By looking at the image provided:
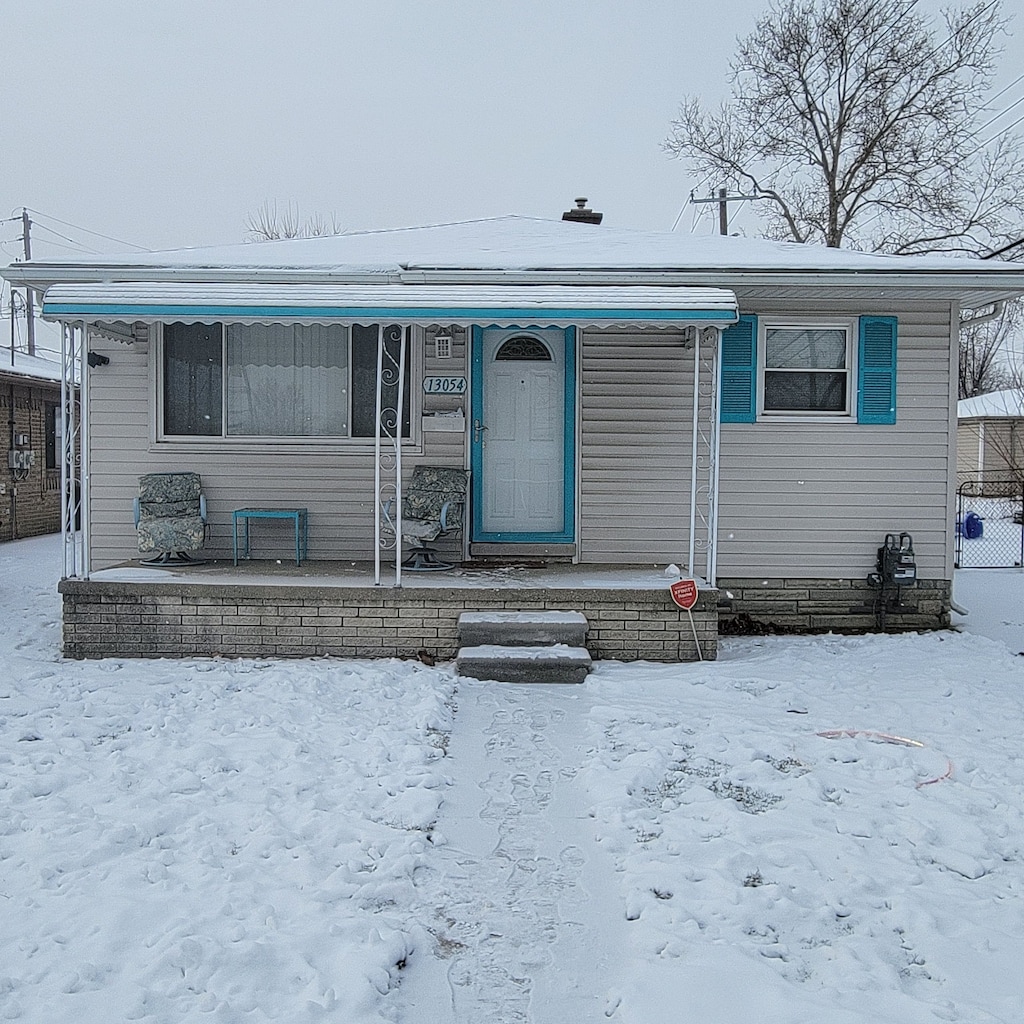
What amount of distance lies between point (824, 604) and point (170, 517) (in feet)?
17.8

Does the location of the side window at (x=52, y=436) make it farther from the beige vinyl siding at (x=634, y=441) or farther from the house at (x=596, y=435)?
the beige vinyl siding at (x=634, y=441)

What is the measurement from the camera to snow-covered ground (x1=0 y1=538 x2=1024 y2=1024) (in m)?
2.68

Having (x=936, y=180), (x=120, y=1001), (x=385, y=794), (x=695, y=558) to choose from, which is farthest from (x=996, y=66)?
(x=120, y=1001)

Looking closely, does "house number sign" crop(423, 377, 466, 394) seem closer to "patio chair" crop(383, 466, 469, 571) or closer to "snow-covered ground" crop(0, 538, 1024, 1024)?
"patio chair" crop(383, 466, 469, 571)

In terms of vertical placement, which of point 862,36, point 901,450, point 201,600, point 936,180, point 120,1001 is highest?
point 862,36

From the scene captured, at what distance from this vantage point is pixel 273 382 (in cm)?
817

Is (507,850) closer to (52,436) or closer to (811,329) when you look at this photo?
(811,329)

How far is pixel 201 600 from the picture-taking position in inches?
269

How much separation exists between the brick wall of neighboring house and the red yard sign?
12489mm

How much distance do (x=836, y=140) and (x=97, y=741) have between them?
21747mm

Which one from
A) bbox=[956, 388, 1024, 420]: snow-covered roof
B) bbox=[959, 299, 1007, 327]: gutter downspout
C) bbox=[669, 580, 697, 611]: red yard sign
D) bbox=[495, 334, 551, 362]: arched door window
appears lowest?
bbox=[669, 580, 697, 611]: red yard sign

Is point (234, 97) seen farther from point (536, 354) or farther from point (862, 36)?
point (536, 354)

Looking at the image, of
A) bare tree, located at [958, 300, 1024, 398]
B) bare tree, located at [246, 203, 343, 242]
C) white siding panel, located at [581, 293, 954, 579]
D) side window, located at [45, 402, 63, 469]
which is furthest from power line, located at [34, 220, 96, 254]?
bare tree, located at [958, 300, 1024, 398]

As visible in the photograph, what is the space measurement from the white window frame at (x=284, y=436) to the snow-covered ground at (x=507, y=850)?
249cm
